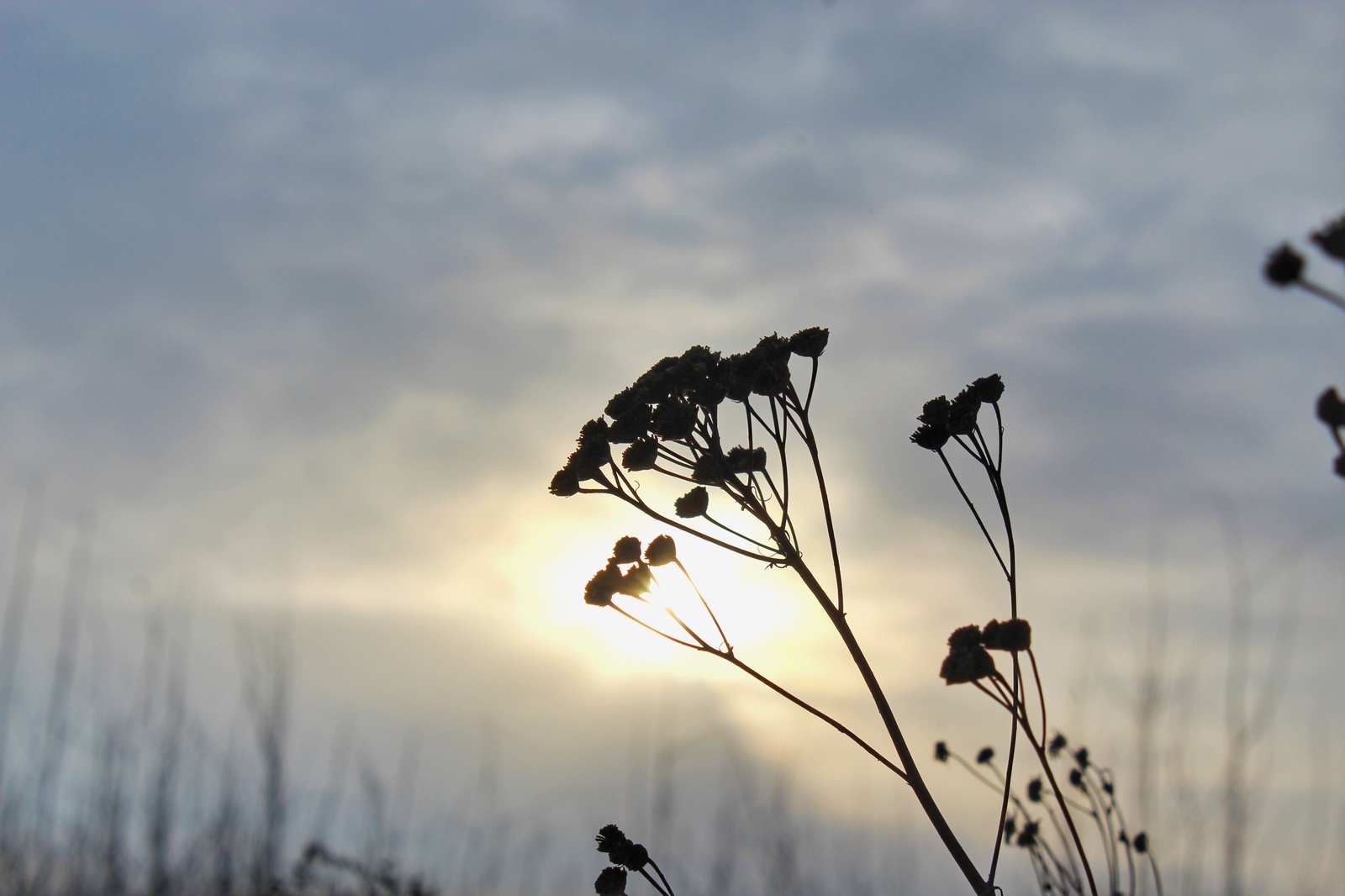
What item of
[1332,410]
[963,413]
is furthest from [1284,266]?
[963,413]

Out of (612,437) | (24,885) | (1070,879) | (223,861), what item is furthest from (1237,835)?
(24,885)

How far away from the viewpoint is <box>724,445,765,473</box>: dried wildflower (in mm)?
3412

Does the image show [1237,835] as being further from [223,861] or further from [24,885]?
[24,885]

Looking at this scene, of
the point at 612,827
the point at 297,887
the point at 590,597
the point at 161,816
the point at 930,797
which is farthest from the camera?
the point at 161,816

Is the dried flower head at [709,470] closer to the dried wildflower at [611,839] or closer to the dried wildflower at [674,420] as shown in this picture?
the dried wildflower at [674,420]

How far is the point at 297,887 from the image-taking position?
7633mm

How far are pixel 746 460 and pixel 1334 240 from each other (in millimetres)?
2134

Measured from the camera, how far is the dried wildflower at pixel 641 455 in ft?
11.4

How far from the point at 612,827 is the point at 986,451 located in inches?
63.3

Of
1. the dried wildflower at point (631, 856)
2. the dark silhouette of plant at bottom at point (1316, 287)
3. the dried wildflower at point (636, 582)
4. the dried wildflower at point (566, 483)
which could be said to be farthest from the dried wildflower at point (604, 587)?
the dark silhouette of plant at bottom at point (1316, 287)

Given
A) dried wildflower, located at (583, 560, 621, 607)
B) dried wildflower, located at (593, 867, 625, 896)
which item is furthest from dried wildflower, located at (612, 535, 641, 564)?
dried wildflower, located at (593, 867, 625, 896)

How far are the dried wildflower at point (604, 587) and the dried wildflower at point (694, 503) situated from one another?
0.96ft

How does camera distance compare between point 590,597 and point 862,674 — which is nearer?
point 862,674

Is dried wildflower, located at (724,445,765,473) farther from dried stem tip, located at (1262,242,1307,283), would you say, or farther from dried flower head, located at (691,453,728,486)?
dried stem tip, located at (1262,242,1307,283)
